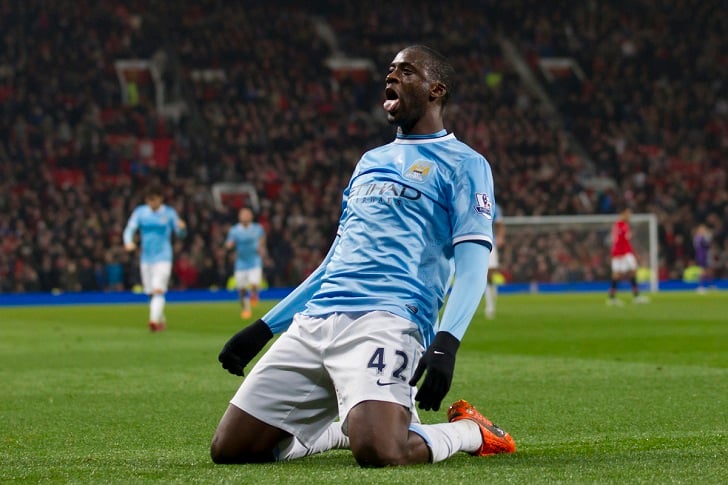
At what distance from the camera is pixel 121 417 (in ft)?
25.0

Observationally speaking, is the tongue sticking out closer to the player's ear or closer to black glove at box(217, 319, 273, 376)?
the player's ear

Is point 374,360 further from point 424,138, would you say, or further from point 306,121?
point 306,121

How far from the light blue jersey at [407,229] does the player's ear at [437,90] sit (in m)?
0.17

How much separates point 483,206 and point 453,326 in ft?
1.90

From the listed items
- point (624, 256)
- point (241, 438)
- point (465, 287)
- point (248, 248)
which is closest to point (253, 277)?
point (248, 248)

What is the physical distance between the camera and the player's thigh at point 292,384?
17.5ft

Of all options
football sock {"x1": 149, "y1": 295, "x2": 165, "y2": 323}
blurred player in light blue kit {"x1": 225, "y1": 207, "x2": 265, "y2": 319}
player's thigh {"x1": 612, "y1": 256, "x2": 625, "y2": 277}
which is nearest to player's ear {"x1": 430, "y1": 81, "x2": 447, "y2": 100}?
football sock {"x1": 149, "y1": 295, "x2": 165, "y2": 323}

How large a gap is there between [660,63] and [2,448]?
122ft

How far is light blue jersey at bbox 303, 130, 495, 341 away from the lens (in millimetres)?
5305

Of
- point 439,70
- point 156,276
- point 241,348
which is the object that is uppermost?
point 439,70

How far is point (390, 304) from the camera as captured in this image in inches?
208

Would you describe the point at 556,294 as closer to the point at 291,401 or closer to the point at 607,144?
the point at 607,144

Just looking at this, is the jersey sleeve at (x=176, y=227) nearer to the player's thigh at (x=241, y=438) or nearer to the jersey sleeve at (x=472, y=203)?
the player's thigh at (x=241, y=438)

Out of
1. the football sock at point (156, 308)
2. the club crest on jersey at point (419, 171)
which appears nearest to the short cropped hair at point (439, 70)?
Answer: the club crest on jersey at point (419, 171)
